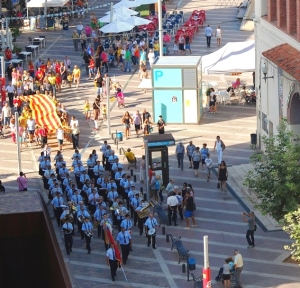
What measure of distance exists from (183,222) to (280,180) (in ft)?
22.1

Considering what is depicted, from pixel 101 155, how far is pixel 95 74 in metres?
15.1

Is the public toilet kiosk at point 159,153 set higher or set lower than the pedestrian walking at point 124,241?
higher

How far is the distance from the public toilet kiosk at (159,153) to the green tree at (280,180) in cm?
825

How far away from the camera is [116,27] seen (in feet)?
240

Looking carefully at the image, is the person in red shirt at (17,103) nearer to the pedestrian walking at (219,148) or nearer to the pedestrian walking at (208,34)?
the pedestrian walking at (219,148)

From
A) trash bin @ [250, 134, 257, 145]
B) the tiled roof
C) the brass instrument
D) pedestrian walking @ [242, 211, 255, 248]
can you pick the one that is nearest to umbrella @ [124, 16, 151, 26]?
trash bin @ [250, 134, 257, 145]

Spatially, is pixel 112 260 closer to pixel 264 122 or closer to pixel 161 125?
pixel 264 122

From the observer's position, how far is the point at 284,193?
39.2 metres

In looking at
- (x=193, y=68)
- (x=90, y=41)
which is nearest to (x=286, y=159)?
(x=193, y=68)

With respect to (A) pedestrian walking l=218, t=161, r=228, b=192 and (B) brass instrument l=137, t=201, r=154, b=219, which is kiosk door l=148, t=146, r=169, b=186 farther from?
(B) brass instrument l=137, t=201, r=154, b=219

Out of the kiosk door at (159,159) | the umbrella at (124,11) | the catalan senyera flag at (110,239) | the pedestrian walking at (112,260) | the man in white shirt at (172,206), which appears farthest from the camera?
the umbrella at (124,11)

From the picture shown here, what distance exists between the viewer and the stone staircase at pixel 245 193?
44.6m

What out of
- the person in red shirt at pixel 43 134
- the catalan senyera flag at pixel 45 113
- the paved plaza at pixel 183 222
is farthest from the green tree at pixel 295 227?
the catalan senyera flag at pixel 45 113

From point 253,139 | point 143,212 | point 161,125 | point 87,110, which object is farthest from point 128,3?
point 143,212
